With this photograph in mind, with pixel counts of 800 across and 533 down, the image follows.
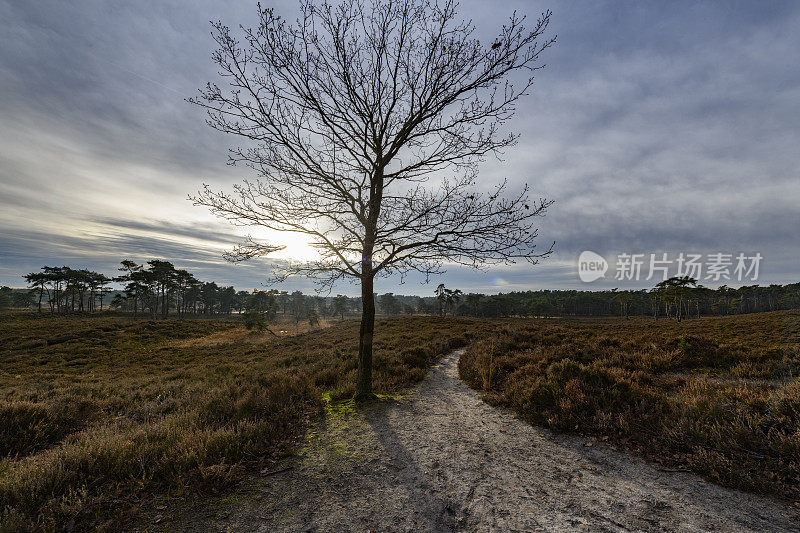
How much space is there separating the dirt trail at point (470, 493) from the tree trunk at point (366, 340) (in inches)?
68.7

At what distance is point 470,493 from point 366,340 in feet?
13.6

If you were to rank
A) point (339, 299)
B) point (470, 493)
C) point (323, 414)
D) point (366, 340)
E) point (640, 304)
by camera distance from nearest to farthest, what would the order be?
point (470, 493)
point (323, 414)
point (366, 340)
point (339, 299)
point (640, 304)

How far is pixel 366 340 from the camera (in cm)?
736

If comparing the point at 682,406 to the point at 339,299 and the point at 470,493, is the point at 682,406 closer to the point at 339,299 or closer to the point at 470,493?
the point at 470,493

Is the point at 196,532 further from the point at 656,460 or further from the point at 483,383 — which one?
the point at 483,383

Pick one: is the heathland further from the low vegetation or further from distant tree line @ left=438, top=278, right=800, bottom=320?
distant tree line @ left=438, top=278, right=800, bottom=320

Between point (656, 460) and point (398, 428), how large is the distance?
456 cm

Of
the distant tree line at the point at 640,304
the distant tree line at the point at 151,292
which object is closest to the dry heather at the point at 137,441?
the distant tree line at the point at 151,292

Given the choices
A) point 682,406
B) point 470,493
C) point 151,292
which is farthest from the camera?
point 151,292

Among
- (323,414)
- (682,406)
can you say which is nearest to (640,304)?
(682,406)

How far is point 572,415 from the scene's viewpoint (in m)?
6.00

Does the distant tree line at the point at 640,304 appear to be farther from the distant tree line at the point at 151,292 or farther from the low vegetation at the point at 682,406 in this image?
the low vegetation at the point at 682,406

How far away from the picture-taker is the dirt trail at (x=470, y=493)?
130 inches

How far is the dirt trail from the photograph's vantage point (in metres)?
3.31
